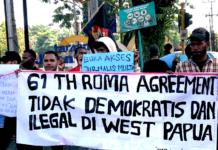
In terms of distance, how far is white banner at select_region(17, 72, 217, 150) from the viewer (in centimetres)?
308

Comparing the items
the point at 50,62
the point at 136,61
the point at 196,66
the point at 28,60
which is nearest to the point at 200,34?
the point at 196,66

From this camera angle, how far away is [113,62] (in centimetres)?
384

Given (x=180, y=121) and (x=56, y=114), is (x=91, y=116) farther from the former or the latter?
(x=180, y=121)

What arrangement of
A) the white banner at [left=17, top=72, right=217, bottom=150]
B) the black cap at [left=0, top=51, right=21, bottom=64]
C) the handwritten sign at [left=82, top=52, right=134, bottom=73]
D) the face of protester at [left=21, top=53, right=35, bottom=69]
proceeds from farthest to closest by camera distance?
the black cap at [left=0, top=51, right=21, bottom=64]
the face of protester at [left=21, top=53, right=35, bottom=69]
the handwritten sign at [left=82, top=52, right=134, bottom=73]
the white banner at [left=17, top=72, right=217, bottom=150]

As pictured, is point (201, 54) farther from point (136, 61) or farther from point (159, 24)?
point (159, 24)

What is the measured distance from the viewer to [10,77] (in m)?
3.92

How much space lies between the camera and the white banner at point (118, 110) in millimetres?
3080

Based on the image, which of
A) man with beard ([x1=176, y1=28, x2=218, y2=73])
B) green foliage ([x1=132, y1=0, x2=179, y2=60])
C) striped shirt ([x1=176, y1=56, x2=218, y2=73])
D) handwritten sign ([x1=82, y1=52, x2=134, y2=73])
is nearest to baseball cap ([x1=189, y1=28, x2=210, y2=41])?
man with beard ([x1=176, y1=28, x2=218, y2=73])

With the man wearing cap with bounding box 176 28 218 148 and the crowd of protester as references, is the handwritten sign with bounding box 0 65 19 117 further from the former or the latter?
the man wearing cap with bounding box 176 28 218 148

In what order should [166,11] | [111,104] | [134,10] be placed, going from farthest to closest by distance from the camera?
1. [166,11]
2. [134,10]
3. [111,104]

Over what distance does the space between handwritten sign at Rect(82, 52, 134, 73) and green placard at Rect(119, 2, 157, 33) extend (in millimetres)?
2037

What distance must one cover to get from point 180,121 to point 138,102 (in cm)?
52

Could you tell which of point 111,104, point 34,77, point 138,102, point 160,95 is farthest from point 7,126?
point 160,95

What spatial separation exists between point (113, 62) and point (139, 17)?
2.15m
